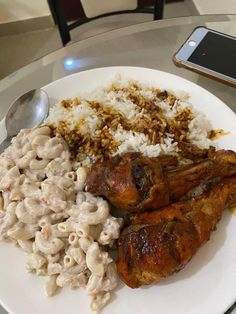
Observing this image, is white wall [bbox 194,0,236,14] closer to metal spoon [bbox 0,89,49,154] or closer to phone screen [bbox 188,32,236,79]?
phone screen [bbox 188,32,236,79]

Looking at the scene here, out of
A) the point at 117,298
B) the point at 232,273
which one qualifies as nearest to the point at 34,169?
the point at 117,298

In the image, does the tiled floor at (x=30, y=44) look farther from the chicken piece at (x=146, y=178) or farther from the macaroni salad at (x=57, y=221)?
the chicken piece at (x=146, y=178)

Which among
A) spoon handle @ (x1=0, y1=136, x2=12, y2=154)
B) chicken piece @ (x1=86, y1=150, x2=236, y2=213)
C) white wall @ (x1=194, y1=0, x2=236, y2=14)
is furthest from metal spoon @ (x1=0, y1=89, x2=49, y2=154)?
white wall @ (x1=194, y1=0, x2=236, y2=14)

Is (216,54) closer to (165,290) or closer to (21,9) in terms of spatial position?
(165,290)

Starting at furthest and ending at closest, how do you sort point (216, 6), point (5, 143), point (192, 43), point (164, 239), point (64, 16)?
point (216, 6)
point (64, 16)
point (192, 43)
point (5, 143)
point (164, 239)

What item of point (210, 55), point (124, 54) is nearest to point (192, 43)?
point (210, 55)

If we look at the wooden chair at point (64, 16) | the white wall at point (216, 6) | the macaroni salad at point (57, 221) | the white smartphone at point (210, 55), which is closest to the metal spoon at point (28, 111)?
the macaroni salad at point (57, 221)
